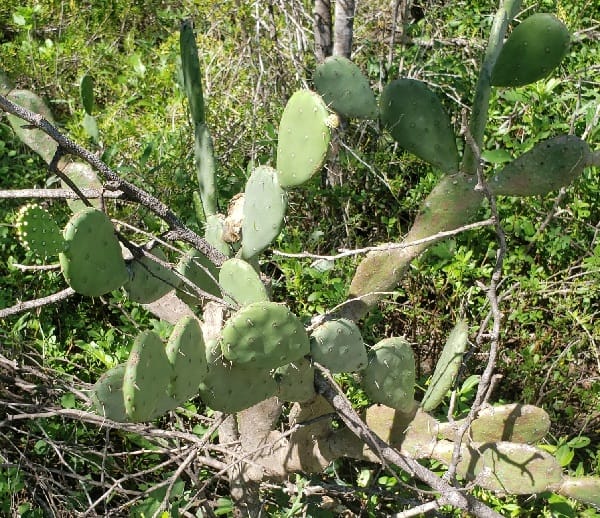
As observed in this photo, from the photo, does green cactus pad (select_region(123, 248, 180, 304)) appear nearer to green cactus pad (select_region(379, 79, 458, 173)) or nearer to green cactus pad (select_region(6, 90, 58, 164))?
green cactus pad (select_region(6, 90, 58, 164))

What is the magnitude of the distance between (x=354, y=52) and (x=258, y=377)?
1.94 m

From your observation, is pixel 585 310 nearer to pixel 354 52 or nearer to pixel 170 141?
pixel 354 52

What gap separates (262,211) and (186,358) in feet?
1.30

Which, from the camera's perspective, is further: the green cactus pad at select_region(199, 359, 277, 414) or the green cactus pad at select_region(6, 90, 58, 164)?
the green cactus pad at select_region(6, 90, 58, 164)

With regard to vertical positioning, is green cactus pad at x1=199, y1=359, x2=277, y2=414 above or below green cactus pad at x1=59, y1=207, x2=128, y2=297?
below

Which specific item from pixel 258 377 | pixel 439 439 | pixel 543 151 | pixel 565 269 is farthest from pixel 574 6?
pixel 258 377

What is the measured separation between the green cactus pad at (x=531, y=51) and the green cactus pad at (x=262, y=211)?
1.76 feet

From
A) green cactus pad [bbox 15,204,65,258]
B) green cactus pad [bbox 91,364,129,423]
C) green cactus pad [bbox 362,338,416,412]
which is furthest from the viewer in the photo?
green cactus pad [bbox 362,338,416,412]

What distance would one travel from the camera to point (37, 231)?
1.26 m

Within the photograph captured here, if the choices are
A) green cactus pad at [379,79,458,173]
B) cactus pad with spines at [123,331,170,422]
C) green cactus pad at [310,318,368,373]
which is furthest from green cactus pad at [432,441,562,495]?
cactus pad with spines at [123,331,170,422]

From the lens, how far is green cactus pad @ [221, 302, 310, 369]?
1413 mm

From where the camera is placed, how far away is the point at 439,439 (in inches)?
74.7

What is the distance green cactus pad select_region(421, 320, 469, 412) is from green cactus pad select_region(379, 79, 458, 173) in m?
0.38

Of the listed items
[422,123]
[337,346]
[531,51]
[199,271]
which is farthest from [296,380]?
[531,51]
